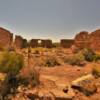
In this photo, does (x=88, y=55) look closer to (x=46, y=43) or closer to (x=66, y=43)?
(x=66, y=43)

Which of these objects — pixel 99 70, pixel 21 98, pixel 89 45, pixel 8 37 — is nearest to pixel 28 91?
pixel 21 98

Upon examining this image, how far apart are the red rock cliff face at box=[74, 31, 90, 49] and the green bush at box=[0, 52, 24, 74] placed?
18.7 meters

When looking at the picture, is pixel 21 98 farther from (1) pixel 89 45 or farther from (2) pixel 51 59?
(1) pixel 89 45

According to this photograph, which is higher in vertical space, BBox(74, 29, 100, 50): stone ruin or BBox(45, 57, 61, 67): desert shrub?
BBox(74, 29, 100, 50): stone ruin

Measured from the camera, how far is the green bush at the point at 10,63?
13.3m

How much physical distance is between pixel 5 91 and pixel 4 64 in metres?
1.59

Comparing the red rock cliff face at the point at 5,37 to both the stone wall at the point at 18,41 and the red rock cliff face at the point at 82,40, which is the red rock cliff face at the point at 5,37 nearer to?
the stone wall at the point at 18,41

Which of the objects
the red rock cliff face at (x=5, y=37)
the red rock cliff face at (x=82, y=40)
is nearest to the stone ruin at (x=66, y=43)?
the red rock cliff face at (x=82, y=40)

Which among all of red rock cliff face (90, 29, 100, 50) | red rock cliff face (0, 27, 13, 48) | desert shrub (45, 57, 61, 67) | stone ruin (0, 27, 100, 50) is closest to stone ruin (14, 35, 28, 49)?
stone ruin (0, 27, 100, 50)

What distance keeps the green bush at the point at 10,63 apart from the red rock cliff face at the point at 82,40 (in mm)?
18653

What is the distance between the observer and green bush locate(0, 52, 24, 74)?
13.3 m

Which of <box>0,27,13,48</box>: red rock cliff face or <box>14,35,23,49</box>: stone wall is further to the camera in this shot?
<box>14,35,23,49</box>: stone wall

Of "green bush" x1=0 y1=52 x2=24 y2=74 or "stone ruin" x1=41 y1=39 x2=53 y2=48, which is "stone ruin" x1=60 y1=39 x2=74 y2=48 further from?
"green bush" x1=0 y1=52 x2=24 y2=74

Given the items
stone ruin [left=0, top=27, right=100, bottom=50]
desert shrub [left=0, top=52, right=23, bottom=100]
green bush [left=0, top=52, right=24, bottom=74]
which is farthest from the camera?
stone ruin [left=0, top=27, right=100, bottom=50]
